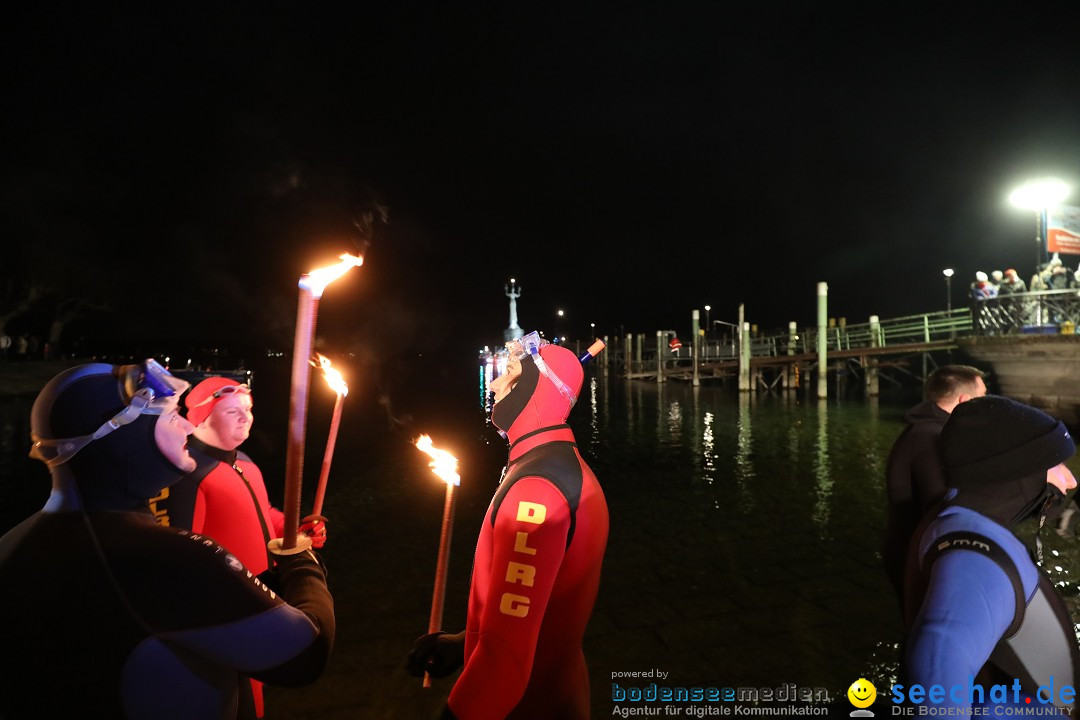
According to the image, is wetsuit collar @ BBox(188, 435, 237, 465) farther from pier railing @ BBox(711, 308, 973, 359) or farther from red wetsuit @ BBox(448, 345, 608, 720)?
pier railing @ BBox(711, 308, 973, 359)

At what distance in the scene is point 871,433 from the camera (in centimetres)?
1636

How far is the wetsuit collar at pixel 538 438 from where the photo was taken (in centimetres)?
224

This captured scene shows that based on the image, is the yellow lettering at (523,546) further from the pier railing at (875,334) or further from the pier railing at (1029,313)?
the pier railing at (875,334)

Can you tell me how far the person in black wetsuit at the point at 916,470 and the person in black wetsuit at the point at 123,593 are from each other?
3372mm

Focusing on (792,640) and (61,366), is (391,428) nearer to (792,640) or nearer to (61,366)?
(792,640)

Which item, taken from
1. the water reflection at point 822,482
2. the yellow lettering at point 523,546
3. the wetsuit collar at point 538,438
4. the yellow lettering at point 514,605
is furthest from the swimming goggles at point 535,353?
the water reflection at point 822,482

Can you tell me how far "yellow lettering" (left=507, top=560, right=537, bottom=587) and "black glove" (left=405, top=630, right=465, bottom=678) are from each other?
22.9 inches

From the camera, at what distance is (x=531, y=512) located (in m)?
1.89

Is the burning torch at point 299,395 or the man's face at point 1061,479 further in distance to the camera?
the man's face at point 1061,479

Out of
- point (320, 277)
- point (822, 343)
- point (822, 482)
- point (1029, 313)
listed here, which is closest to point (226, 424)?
point (320, 277)

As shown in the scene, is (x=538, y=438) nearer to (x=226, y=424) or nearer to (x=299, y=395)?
(x=299, y=395)

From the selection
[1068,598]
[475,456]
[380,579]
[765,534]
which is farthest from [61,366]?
[1068,598]

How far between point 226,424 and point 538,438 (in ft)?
6.94

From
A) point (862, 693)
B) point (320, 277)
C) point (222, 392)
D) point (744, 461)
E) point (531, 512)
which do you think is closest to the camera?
point (531, 512)
